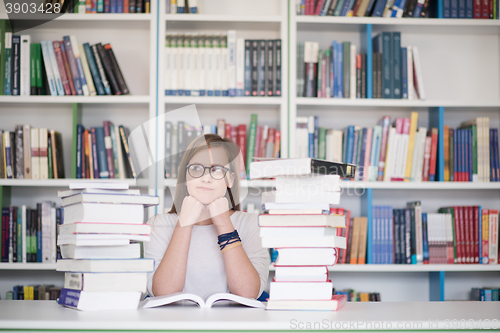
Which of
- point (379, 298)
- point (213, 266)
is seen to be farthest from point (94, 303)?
point (379, 298)

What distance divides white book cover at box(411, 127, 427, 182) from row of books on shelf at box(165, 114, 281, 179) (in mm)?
723

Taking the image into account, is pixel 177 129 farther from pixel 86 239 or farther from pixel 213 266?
pixel 86 239

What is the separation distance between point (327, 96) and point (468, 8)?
3.00ft

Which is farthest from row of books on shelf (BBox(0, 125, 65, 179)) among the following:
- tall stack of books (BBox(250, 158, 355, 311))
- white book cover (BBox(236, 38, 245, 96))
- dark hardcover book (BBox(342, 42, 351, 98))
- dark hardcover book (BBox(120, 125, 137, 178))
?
tall stack of books (BBox(250, 158, 355, 311))

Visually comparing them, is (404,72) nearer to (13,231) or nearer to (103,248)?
(103,248)

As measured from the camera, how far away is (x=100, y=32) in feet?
8.68

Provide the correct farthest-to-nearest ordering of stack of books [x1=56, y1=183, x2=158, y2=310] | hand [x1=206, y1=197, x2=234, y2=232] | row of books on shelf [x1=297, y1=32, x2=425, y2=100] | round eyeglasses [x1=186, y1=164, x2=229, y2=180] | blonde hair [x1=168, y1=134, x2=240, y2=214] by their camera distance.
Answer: row of books on shelf [x1=297, y1=32, x2=425, y2=100], blonde hair [x1=168, y1=134, x2=240, y2=214], round eyeglasses [x1=186, y1=164, x2=229, y2=180], hand [x1=206, y1=197, x2=234, y2=232], stack of books [x1=56, y1=183, x2=158, y2=310]

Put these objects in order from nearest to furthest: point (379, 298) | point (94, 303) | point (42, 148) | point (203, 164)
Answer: point (94, 303) → point (203, 164) → point (42, 148) → point (379, 298)

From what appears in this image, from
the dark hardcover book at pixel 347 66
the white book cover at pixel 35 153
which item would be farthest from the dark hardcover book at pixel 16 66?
the dark hardcover book at pixel 347 66

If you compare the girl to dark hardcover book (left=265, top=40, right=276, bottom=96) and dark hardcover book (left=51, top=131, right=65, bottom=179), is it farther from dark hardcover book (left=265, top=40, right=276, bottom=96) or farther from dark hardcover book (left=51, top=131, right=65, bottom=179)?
dark hardcover book (left=51, top=131, right=65, bottom=179)

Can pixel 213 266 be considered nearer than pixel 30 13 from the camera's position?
Yes

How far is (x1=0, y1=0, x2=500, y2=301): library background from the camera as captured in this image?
2.39 m

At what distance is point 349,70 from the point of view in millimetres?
2445

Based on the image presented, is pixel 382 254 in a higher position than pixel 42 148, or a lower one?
lower
